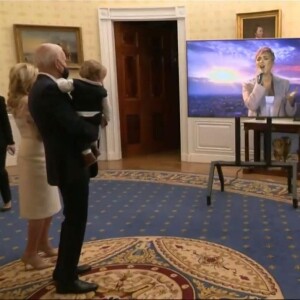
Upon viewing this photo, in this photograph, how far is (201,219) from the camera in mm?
3412

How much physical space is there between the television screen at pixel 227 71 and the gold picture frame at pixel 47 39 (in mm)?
1800

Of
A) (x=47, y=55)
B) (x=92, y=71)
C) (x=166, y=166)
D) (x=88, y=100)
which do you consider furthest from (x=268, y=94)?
(x=47, y=55)

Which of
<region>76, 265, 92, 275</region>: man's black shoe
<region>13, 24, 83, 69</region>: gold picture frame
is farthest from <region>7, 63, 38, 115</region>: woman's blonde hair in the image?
<region>13, 24, 83, 69</region>: gold picture frame

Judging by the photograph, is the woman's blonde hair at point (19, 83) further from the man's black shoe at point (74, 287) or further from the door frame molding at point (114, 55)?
the door frame molding at point (114, 55)

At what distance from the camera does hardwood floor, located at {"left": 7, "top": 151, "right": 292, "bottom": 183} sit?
4.96 metres

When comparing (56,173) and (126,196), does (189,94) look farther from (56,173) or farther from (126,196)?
(56,173)

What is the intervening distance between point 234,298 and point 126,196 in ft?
7.19

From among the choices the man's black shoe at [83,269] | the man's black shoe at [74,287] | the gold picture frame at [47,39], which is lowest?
the man's black shoe at [83,269]

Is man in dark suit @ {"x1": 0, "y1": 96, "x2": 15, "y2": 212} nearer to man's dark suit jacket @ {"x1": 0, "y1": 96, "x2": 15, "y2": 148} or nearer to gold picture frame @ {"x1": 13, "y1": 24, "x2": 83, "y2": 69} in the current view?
man's dark suit jacket @ {"x1": 0, "y1": 96, "x2": 15, "y2": 148}

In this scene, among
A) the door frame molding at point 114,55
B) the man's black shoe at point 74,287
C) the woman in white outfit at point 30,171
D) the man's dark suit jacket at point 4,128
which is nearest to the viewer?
the man's black shoe at point 74,287

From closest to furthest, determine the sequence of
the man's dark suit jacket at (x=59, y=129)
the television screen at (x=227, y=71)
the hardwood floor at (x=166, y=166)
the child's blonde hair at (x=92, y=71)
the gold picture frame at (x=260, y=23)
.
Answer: the man's dark suit jacket at (x=59, y=129)
the child's blonde hair at (x=92, y=71)
the television screen at (x=227, y=71)
the hardwood floor at (x=166, y=166)
the gold picture frame at (x=260, y=23)

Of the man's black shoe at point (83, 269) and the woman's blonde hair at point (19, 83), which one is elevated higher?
the woman's blonde hair at point (19, 83)

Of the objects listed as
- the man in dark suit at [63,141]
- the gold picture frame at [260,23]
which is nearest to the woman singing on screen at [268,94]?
the gold picture frame at [260,23]

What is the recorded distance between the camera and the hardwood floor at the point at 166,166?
4.96 m
